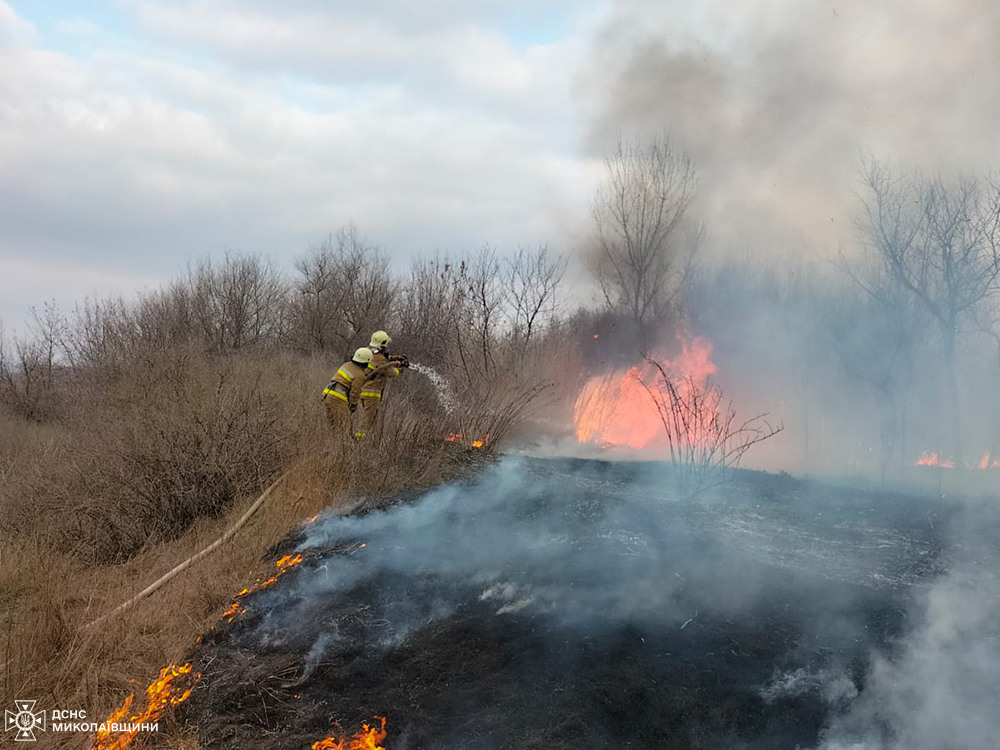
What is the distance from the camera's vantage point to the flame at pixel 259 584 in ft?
18.7

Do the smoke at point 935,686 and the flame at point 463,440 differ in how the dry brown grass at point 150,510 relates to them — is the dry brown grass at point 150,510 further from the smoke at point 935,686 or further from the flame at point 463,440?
the smoke at point 935,686

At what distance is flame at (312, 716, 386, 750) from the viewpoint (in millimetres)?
3848

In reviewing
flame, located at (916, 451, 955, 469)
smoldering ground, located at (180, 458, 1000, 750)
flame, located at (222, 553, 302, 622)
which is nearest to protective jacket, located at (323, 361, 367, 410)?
smoldering ground, located at (180, 458, 1000, 750)

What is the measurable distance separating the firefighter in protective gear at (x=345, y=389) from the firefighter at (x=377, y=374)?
0.12 metres

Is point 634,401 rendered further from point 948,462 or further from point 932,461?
point 948,462

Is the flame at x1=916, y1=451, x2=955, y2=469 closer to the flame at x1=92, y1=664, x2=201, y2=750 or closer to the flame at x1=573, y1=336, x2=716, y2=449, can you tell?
the flame at x1=573, y1=336, x2=716, y2=449

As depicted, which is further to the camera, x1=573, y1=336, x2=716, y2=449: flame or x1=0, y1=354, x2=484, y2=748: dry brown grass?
x1=573, y1=336, x2=716, y2=449: flame

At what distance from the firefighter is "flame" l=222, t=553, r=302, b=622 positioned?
3301 millimetres

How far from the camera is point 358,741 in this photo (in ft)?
12.8

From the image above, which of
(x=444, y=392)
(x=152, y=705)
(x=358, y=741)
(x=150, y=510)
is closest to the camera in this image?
(x=358, y=741)

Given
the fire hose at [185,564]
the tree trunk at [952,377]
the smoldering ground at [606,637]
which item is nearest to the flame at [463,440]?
the fire hose at [185,564]

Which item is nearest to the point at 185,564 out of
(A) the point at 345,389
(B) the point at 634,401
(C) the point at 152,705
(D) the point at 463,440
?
(C) the point at 152,705

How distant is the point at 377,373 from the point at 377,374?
43 mm

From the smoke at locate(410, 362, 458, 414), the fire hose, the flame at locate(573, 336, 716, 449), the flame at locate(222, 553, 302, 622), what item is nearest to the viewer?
the flame at locate(222, 553, 302, 622)
